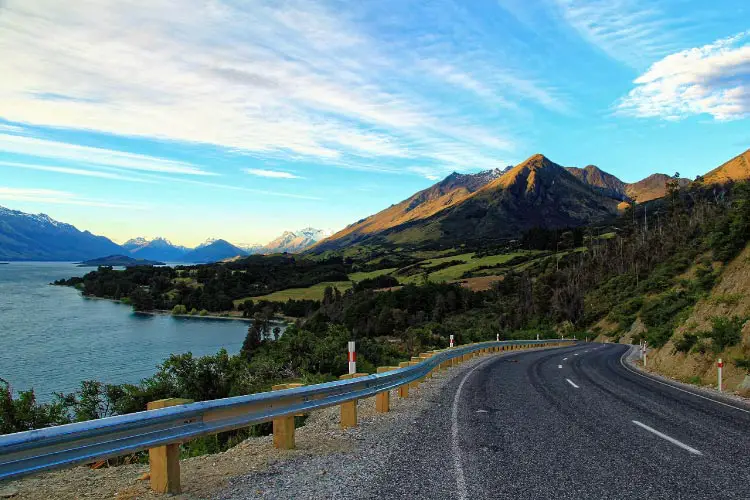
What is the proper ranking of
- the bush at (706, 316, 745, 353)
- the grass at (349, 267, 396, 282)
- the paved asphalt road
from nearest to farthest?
the paved asphalt road → the bush at (706, 316, 745, 353) → the grass at (349, 267, 396, 282)

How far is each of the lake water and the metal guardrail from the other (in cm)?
3982

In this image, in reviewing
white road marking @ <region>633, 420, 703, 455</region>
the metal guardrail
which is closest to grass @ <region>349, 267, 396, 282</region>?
white road marking @ <region>633, 420, 703, 455</region>

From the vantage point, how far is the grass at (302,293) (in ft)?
485

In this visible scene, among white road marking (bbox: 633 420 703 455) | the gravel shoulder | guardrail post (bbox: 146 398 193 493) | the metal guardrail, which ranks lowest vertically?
white road marking (bbox: 633 420 703 455)

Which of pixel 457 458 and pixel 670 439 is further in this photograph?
pixel 670 439

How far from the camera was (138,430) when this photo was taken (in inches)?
186

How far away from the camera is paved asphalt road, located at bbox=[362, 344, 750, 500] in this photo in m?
Result: 5.48

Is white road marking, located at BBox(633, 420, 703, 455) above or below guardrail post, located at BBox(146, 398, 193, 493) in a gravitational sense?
below

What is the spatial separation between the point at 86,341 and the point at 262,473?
76079 millimetres

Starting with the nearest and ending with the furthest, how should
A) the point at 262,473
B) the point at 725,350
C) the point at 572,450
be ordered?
the point at 262,473 < the point at 572,450 < the point at 725,350

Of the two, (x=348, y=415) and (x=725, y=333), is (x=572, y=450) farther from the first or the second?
(x=725, y=333)

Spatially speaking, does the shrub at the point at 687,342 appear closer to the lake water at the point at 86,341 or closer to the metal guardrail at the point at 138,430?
the metal guardrail at the point at 138,430

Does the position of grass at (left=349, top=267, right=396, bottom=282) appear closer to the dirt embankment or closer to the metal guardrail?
the dirt embankment

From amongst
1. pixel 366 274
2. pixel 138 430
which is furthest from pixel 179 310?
pixel 138 430
